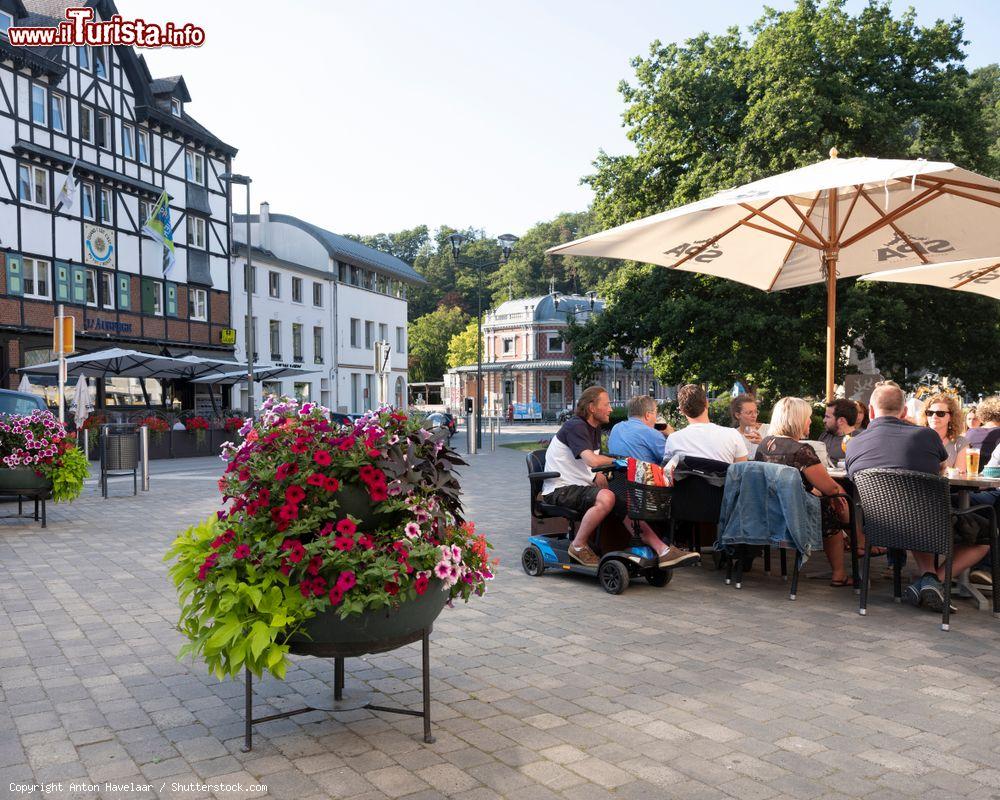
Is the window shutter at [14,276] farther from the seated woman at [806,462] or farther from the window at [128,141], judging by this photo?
the seated woman at [806,462]

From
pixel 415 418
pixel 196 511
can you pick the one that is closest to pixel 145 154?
pixel 196 511

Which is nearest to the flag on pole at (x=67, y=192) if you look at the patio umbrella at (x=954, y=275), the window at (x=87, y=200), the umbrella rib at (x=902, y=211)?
the window at (x=87, y=200)

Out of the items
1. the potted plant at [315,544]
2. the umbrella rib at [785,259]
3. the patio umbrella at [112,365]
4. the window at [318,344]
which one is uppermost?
the window at [318,344]

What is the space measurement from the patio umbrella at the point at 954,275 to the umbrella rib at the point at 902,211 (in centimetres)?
80

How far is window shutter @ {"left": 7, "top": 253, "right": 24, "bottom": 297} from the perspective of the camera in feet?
85.0

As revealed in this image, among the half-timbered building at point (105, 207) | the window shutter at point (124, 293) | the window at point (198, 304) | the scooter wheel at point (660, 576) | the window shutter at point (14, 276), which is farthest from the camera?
the window at point (198, 304)

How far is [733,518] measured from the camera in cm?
669

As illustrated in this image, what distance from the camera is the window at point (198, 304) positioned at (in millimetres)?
34375

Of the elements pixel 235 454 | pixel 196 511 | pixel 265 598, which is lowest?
pixel 196 511

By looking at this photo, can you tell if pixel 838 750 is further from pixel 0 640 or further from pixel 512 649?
pixel 0 640

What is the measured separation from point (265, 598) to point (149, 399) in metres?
30.3

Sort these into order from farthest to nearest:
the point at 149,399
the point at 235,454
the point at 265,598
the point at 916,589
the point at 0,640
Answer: the point at 149,399, the point at 916,589, the point at 0,640, the point at 235,454, the point at 265,598

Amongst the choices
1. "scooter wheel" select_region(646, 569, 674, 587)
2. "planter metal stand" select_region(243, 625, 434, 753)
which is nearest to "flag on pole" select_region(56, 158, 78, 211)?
"scooter wheel" select_region(646, 569, 674, 587)

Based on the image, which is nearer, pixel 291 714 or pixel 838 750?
pixel 838 750
